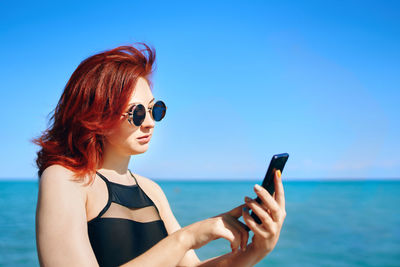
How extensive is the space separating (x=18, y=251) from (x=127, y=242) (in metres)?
12.3

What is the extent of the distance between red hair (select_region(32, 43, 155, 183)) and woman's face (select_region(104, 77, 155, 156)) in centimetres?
4

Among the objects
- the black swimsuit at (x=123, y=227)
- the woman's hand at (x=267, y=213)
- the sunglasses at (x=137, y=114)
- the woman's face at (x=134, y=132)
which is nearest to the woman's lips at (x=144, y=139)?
the woman's face at (x=134, y=132)

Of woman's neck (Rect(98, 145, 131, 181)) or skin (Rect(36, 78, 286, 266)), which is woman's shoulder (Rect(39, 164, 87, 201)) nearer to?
skin (Rect(36, 78, 286, 266))

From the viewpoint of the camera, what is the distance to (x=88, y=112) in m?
1.83

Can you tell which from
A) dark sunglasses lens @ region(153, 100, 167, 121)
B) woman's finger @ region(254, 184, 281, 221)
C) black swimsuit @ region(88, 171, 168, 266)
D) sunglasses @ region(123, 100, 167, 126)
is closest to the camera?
woman's finger @ region(254, 184, 281, 221)

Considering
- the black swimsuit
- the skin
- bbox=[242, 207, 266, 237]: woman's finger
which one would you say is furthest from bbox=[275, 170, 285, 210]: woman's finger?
the black swimsuit

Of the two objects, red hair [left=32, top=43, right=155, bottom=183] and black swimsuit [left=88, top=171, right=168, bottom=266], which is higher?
red hair [left=32, top=43, right=155, bottom=183]

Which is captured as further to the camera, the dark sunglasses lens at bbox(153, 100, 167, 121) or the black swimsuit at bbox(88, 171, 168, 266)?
the dark sunglasses lens at bbox(153, 100, 167, 121)

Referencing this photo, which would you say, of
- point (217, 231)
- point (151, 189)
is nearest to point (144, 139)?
point (151, 189)

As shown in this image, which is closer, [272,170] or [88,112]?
[272,170]

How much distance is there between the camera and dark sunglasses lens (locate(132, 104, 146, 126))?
6.26 feet

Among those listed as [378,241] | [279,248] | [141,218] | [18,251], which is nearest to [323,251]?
[279,248]

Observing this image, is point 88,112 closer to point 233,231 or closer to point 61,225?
point 61,225

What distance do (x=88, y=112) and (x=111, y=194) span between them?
0.45 metres
